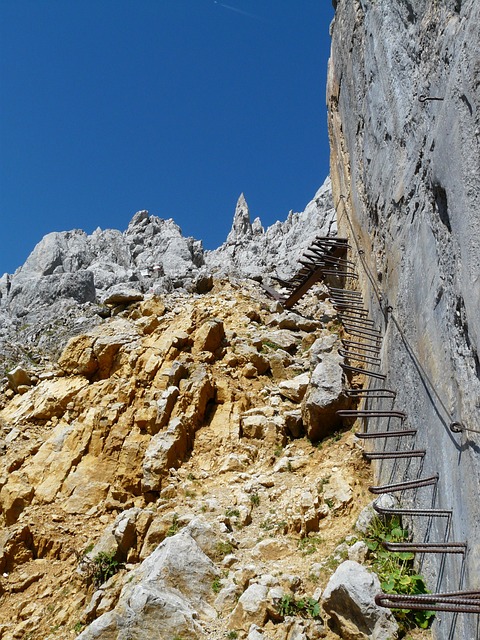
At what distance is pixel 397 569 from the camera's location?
5.55 m

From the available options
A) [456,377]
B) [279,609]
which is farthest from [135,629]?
[456,377]

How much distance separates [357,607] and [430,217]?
3903 mm

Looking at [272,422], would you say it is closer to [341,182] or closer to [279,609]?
[279,609]

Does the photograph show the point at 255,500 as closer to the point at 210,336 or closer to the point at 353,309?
the point at 353,309

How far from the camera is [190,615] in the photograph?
6.24 metres

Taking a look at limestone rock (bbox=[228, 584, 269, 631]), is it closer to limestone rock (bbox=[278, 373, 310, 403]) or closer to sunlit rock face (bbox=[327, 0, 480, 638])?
sunlit rock face (bbox=[327, 0, 480, 638])

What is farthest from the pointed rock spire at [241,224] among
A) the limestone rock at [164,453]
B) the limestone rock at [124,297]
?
the limestone rock at [164,453]

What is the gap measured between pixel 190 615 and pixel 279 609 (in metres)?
1.10

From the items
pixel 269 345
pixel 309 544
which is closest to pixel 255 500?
pixel 309 544

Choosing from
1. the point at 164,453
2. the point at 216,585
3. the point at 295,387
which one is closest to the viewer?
the point at 216,585

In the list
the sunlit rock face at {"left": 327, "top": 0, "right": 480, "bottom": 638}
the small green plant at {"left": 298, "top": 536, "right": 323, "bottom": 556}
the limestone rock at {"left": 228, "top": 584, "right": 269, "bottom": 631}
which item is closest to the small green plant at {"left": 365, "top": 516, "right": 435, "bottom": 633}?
the sunlit rock face at {"left": 327, "top": 0, "right": 480, "bottom": 638}

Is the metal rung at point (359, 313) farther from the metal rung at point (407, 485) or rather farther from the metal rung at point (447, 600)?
the metal rung at point (447, 600)

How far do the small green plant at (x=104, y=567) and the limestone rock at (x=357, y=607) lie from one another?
161 inches

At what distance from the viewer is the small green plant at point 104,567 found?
8.36 metres
